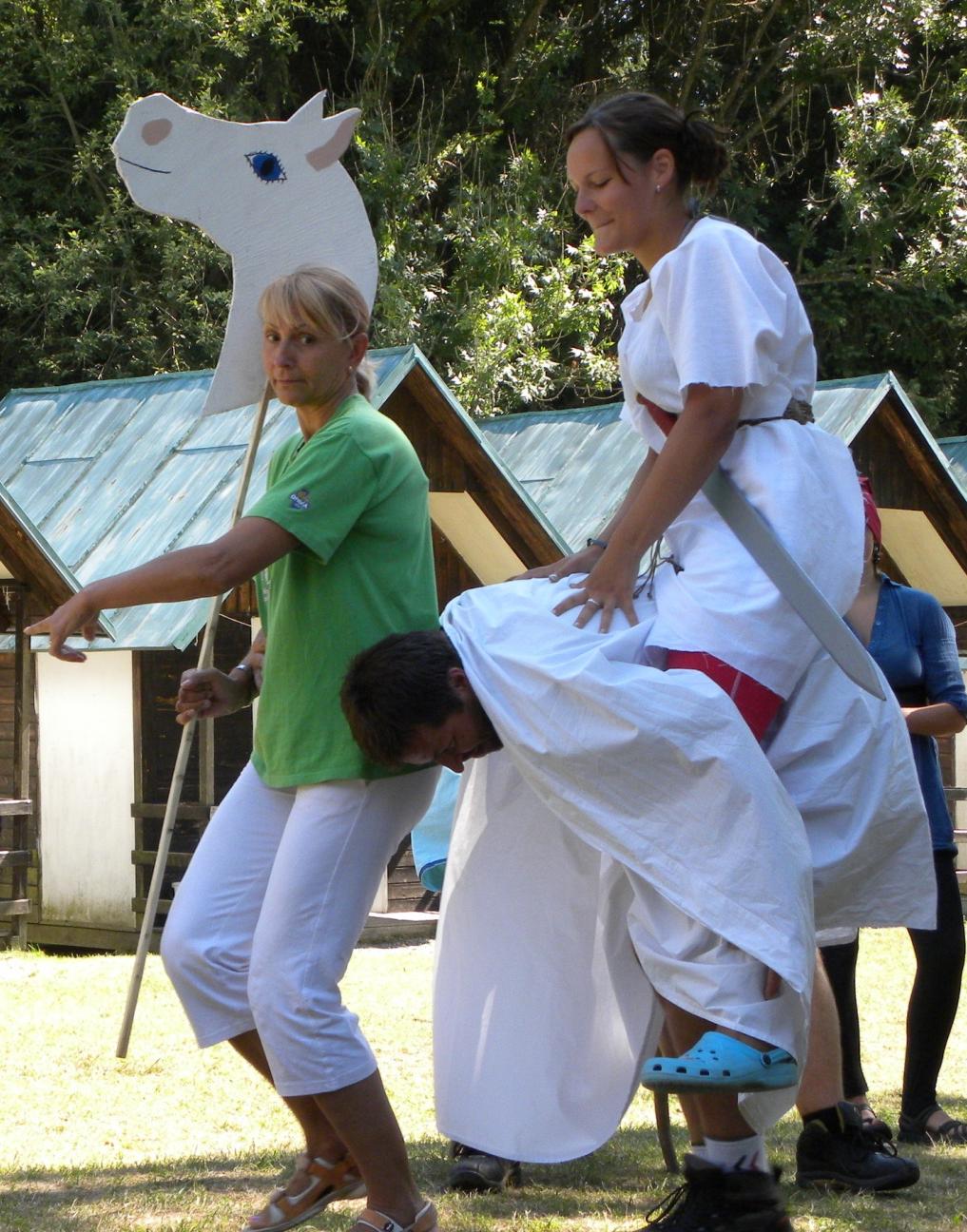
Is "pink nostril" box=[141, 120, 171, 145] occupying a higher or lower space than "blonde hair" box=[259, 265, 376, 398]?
higher

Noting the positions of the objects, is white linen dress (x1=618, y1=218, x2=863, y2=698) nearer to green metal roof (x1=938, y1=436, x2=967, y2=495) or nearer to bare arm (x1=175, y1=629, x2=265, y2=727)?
bare arm (x1=175, y1=629, x2=265, y2=727)

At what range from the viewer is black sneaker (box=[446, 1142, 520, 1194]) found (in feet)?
12.9

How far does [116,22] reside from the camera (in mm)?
19906

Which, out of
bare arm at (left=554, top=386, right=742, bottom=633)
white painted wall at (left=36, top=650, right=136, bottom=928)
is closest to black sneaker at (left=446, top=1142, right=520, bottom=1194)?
bare arm at (left=554, top=386, right=742, bottom=633)

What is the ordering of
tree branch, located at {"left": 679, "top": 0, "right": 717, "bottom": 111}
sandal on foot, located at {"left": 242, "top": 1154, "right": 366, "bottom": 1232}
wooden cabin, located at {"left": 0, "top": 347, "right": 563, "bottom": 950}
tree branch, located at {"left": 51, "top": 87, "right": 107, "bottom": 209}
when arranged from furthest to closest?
tree branch, located at {"left": 679, "top": 0, "right": 717, "bottom": 111}, tree branch, located at {"left": 51, "top": 87, "right": 107, "bottom": 209}, wooden cabin, located at {"left": 0, "top": 347, "right": 563, "bottom": 950}, sandal on foot, located at {"left": 242, "top": 1154, "right": 366, "bottom": 1232}

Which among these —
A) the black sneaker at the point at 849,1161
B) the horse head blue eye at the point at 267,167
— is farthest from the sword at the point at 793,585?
the horse head blue eye at the point at 267,167

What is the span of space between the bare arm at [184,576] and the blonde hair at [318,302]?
1.53 ft

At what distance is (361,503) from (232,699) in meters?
Answer: 0.75

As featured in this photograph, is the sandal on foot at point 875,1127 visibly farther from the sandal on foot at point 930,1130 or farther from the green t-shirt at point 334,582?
the green t-shirt at point 334,582

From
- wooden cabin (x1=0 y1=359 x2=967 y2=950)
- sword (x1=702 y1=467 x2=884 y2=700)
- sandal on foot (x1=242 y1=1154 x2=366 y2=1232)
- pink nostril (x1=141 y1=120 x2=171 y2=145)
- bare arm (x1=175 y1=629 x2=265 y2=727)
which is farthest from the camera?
wooden cabin (x1=0 y1=359 x2=967 y2=950)

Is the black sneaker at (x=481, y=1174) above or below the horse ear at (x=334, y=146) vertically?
below

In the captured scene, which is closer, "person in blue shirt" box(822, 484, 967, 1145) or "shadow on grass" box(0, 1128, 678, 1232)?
"shadow on grass" box(0, 1128, 678, 1232)

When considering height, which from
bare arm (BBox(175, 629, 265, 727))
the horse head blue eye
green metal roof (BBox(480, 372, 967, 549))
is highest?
the horse head blue eye

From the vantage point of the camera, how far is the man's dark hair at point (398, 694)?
3.07 meters
